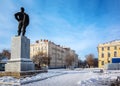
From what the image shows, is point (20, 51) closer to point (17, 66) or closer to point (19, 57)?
point (19, 57)

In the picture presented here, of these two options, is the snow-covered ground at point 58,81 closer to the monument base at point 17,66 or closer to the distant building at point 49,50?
the monument base at point 17,66

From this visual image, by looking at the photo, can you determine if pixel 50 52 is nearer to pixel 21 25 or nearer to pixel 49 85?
pixel 21 25

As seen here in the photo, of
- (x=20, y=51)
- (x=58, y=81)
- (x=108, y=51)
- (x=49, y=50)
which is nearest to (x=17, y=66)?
(x=20, y=51)

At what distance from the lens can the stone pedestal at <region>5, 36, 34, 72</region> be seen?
19406mm

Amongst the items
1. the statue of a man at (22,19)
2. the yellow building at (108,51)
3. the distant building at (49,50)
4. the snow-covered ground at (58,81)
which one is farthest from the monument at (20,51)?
the distant building at (49,50)

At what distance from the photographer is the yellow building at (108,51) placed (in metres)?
75.9

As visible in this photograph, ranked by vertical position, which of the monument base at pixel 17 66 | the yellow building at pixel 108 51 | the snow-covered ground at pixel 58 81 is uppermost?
the yellow building at pixel 108 51

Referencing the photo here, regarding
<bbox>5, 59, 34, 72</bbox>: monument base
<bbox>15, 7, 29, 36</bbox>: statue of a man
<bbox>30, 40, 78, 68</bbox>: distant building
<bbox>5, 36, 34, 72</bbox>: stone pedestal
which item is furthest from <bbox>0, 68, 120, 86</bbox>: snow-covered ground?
<bbox>30, 40, 78, 68</bbox>: distant building

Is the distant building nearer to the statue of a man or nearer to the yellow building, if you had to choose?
the yellow building

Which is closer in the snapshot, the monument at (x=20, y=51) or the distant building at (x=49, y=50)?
the monument at (x=20, y=51)

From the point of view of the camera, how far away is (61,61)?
11500 cm

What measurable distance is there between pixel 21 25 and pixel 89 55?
231 ft

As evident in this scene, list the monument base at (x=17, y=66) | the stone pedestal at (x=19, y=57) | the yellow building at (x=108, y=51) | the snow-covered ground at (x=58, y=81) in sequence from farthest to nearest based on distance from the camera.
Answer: the yellow building at (x=108, y=51) → the stone pedestal at (x=19, y=57) → the monument base at (x=17, y=66) → the snow-covered ground at (x=58, y=81)

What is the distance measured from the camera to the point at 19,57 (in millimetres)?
19781
